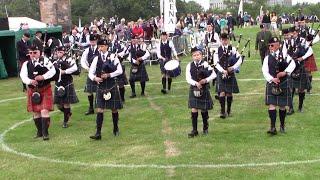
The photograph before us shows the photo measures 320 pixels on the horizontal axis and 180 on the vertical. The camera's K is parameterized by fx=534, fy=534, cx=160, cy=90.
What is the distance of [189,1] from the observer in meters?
109

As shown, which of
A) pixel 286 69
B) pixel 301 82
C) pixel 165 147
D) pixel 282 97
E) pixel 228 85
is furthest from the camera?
pixel 301 82

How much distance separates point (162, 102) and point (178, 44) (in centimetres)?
1125

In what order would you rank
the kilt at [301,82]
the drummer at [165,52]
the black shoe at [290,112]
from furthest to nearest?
the drummer at [165,52]
the kilt at [301,82]
the black shoe at [290,112]

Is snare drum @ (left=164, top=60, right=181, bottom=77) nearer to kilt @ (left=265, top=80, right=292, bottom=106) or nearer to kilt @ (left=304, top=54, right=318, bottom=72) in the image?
kilt @ (left=304, top=54, right=318, bottom=72)

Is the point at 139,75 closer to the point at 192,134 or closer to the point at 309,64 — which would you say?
the point at 309,64

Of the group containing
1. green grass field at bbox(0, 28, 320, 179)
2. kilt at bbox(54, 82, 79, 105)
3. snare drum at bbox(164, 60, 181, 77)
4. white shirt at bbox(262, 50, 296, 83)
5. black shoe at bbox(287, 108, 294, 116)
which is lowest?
green grass field at bbox(0, 28, 320, 179)

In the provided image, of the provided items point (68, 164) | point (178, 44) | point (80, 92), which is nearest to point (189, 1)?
point (178, 44)

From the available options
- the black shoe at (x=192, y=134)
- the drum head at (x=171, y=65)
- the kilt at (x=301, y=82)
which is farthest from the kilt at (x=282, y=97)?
the drum head at (x=171, y=65)

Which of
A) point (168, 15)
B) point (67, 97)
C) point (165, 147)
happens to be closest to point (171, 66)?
point (67, 97)

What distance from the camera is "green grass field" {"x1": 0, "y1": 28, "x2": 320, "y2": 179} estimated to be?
23.2 feet

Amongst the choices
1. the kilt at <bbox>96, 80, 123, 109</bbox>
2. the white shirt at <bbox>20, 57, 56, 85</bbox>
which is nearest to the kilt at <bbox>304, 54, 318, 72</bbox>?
the kilt at <bbox>96, 80, 123, 109</bbox>

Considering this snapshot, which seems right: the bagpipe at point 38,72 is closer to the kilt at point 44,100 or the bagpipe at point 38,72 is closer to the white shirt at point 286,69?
the kilt at point 44,100

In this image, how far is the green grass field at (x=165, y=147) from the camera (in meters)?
7.09

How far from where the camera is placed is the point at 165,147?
8.40 m
